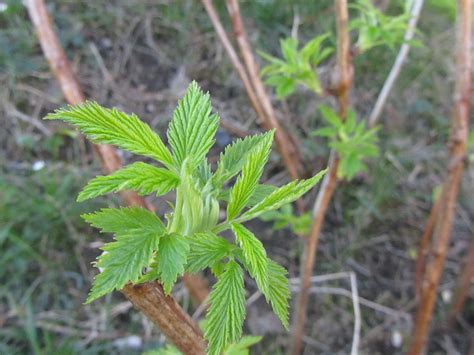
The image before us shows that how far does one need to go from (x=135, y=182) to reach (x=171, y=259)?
9 centimetres

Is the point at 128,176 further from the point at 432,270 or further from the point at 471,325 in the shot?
the point at 471,325

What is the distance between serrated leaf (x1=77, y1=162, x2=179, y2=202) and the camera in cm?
60

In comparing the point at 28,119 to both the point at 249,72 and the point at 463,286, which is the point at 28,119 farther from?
the point at 463,286

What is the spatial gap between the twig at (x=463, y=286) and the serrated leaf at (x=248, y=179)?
4.22 feet

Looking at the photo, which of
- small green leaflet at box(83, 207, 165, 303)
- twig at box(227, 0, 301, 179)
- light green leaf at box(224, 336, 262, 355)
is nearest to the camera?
small green leaflet at box(83, 207, 165, 303)

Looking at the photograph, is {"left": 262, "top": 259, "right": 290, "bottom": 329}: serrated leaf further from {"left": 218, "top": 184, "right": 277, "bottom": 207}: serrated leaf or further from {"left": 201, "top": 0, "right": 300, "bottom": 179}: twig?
{"left": 201, "top": 0, "right": 300, "bottom": 179}: twig

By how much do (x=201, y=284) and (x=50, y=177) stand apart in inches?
35.4

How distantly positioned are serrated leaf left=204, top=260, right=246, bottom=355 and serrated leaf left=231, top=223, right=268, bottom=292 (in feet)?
0.08

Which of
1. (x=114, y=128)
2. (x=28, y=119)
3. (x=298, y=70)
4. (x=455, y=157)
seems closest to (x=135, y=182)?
(x=114, y=128)

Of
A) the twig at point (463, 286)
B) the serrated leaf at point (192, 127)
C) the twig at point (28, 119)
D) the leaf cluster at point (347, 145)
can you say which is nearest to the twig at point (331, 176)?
the leaf cluster at point (347, 145)

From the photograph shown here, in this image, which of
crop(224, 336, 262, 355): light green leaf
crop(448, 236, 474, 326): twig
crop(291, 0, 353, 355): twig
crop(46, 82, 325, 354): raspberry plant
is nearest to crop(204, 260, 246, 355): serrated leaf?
crop(46, 82, 325, 354): raspberry plant

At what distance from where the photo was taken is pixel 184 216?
663 mm

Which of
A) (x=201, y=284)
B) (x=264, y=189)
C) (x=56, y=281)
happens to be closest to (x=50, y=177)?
(x=56, y=281)

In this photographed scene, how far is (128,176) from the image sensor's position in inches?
24.3
